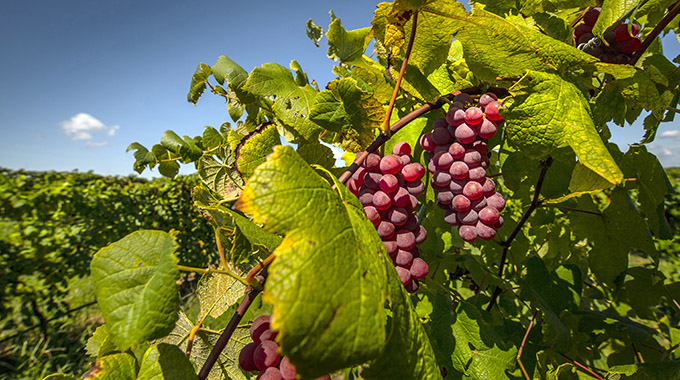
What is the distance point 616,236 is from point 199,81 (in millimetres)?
2200

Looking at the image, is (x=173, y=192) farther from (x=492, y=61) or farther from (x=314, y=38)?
(x=492, y=61)

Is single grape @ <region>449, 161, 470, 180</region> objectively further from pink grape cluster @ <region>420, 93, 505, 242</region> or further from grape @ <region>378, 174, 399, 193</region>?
grape @ <region>378, 174, 399, 193</region>

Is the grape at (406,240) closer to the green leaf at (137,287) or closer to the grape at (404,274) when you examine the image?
the grape at (404,274)

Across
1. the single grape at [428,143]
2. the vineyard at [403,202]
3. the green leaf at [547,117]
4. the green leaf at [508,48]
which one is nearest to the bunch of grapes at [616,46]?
the vineyard at [403,202]

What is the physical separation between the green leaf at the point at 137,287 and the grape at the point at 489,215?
888 mm

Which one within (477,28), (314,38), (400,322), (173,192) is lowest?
(400,322)

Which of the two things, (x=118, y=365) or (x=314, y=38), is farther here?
(x=314, y=38)

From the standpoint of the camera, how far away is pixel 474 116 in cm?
101

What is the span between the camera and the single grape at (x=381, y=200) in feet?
3.21

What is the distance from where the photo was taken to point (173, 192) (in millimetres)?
6645

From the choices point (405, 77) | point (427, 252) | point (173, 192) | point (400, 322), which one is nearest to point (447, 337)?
point (427, 252)

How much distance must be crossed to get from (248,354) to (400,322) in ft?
1.64

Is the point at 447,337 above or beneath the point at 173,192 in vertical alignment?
beneath

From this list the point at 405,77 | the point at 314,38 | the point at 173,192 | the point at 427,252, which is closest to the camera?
the point at 405,77
